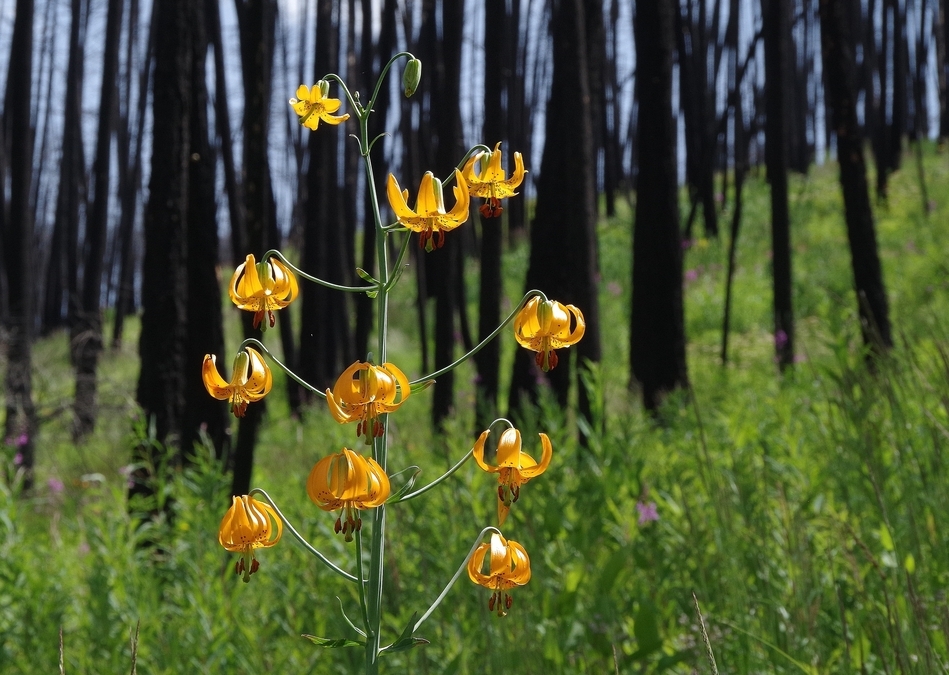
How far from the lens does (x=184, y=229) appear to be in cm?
608

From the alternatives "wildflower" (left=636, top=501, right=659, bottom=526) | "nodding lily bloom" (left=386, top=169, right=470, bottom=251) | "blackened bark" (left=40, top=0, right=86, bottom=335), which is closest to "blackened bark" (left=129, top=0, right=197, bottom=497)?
"wildflower" (left=636, top=501, right=659, bottom=526)

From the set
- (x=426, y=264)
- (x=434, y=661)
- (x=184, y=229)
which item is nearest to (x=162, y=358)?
(x=184, y=229)

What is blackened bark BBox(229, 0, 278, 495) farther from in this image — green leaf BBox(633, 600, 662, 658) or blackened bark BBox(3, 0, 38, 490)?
blackened bark BBox(3, 0, 38, 490)

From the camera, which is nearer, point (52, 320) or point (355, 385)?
point (355, 385)

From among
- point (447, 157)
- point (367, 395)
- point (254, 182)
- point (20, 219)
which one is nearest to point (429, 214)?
point (367, 395)

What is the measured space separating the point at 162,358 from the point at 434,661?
372 cm

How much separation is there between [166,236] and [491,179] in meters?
A: 4.96

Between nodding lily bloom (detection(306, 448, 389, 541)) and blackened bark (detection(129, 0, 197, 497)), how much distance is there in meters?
4.97

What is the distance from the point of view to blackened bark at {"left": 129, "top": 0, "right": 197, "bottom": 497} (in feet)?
19.4

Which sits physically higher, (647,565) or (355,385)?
(355,385)

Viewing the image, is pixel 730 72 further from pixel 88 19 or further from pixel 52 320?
pixel 52 320

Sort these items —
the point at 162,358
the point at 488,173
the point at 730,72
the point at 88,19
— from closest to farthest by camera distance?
the point at 488,173 → the point at 162,358 → the point at 88,19 → the point at 730,72

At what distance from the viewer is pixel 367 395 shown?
1.31m

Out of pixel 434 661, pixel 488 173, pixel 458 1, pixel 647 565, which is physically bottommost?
pixel 434 661
